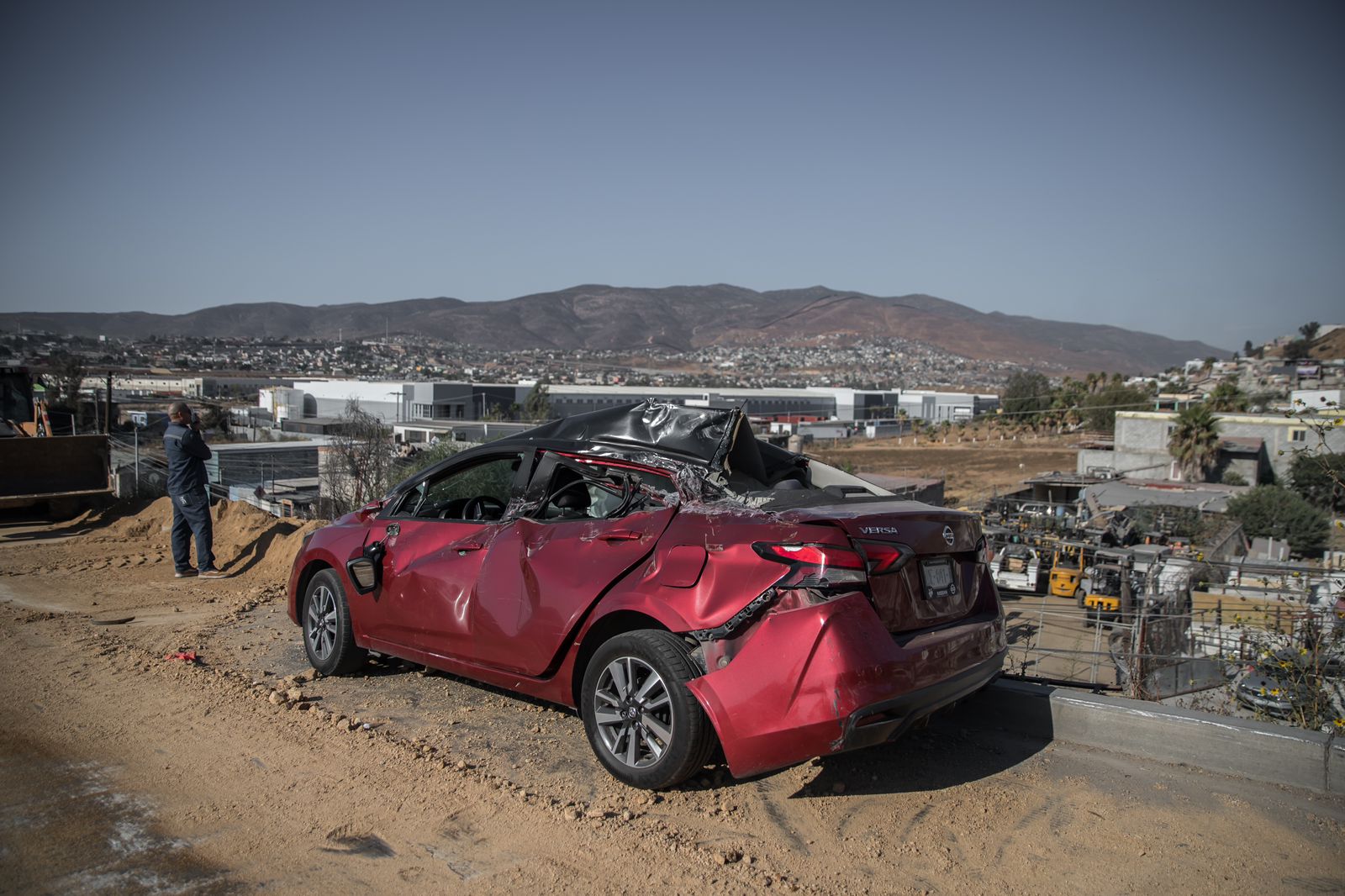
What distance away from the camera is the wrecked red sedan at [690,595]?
3.68 m

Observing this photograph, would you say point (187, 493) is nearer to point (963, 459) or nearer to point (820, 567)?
point (820, 567)

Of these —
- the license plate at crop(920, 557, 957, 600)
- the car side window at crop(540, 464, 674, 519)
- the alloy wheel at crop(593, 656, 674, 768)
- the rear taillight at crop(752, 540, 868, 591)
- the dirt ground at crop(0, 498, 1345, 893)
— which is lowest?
the dirt ground at crop(0, 498, 1345, 893)

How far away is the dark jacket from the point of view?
9.96 metres

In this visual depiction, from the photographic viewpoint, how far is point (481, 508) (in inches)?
233

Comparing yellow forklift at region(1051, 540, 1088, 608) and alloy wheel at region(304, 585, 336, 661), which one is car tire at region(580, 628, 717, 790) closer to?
alloy wheel at region(304, 585, 336, 661)

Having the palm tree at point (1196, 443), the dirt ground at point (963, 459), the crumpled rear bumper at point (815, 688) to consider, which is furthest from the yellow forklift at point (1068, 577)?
the crumpled rear bumper at point (815, 688)

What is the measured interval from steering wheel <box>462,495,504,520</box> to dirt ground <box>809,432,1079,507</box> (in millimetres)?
45533

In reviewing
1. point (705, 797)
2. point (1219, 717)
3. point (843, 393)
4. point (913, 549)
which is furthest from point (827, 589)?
point (843, 393)

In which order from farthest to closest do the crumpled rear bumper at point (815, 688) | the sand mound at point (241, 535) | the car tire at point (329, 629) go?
the sand mound at point (241, 535) → the car tire at point (329, 629) → the crumpled rear bumper at point (815, 688)

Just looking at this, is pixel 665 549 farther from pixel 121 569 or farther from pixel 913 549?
pixel 121 569

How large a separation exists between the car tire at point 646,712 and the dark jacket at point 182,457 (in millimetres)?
7515

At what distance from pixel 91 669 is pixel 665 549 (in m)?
4.36

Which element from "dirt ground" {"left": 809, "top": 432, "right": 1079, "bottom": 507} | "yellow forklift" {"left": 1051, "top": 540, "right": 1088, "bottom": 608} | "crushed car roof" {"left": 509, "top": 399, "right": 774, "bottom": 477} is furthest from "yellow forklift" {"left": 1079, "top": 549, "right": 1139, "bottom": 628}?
"crushed car roof" {"left": 509, "top": 399, "right": 774, "bottom": 477}

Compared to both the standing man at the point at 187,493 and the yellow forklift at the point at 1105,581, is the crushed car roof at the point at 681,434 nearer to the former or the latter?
the standing man at the point at 187,493
